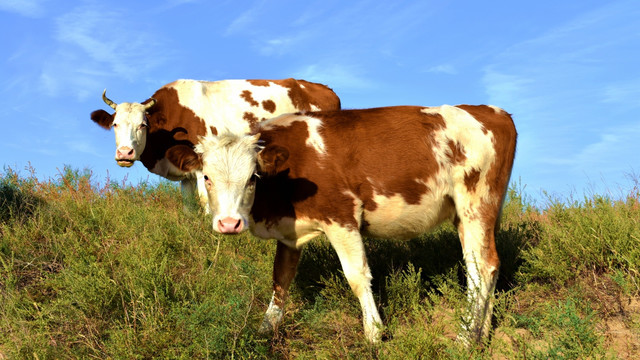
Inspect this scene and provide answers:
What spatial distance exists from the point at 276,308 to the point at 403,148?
221cm

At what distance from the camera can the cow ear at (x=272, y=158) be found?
5129mm

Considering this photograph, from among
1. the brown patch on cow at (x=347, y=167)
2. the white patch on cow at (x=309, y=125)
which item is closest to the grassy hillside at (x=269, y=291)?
the brown patch on cow at (x=347, y=167)

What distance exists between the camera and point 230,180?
193 inches

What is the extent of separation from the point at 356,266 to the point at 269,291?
1366mm

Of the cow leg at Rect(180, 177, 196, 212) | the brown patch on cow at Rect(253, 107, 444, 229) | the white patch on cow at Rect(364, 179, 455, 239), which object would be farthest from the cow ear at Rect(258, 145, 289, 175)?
the cow leg at Rect(180, 177, 196, 212)

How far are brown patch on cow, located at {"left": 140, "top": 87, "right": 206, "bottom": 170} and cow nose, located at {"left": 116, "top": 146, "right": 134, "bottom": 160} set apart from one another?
69 cm

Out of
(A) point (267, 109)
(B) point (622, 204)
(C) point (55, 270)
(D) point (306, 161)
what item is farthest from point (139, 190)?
(B) point (622, 204)

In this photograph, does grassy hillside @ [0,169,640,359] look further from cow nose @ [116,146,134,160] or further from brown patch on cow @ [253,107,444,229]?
cow nose @ [116,146,134,160]

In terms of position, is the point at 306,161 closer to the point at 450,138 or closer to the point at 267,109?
the point at 450,138

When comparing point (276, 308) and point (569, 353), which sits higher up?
point (276, 308)

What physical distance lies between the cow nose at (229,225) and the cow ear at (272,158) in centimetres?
65

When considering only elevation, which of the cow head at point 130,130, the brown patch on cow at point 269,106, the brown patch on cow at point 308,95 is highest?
the brown patch on cow at point 308,95

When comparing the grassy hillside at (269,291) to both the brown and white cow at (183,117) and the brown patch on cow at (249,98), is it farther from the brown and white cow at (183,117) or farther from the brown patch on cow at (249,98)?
the brown patch on cow at (249,98)

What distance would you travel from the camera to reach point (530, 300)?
6148mm
